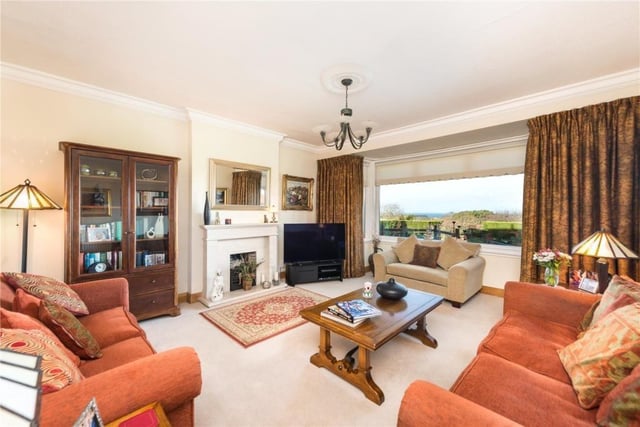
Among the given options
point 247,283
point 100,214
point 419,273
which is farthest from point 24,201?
point 419,273

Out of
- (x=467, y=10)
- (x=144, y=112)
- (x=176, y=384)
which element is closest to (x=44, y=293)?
(x=176, y=384)

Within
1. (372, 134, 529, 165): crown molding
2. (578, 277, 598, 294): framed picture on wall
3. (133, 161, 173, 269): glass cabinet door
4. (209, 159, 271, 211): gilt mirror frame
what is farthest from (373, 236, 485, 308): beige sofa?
(133, 161, 173, 269): glass cabinet door

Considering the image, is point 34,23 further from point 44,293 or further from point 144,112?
point 44,293

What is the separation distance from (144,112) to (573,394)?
14.7 feet

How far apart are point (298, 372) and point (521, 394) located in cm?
147

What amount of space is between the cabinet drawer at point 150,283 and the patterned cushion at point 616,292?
3.75 metres

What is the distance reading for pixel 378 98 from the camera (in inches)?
117

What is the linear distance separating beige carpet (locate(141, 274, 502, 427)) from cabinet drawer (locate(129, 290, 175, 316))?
147mm

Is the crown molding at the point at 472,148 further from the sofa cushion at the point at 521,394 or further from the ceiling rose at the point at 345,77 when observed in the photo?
the sofa cushion at the point at 521,394

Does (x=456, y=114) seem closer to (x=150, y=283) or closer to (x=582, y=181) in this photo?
(x=582, y=181)

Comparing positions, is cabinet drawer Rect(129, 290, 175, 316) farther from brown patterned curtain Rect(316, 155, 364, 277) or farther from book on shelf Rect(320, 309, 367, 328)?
brown patterned curtain Rect(316, 155, 364, 277)

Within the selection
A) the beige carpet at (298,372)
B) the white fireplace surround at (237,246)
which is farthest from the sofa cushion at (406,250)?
the white fireplace surround at (237,246)

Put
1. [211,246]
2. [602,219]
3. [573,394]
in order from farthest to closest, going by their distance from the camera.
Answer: [211,246] → [602,219] → [573,394]

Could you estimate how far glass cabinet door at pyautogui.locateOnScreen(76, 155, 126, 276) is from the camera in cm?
258
